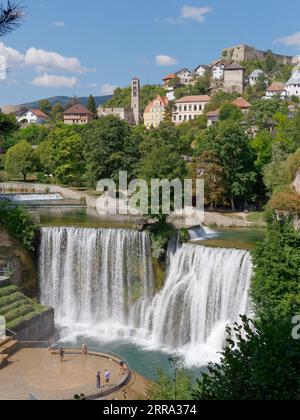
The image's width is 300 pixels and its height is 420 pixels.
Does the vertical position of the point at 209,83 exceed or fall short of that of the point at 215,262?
it exceeds it

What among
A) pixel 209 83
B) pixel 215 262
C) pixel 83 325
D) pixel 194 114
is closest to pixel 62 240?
pixel 83 325

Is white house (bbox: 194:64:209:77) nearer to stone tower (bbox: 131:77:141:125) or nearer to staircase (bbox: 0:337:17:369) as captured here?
stone tower (bbox: 131:77:141:125)

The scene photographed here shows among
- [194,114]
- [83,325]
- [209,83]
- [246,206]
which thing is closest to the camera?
[83,325]

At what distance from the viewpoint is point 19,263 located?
25812 mm

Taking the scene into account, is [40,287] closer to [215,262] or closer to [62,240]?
[62,240]

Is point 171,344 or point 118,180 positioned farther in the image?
point 118,180

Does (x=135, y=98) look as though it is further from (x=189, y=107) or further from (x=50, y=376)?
(x=50, y=376)

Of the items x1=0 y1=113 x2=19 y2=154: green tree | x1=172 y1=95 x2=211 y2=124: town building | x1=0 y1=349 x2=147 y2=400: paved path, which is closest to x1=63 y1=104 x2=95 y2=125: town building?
x1=172 y1=95 x2=211 y2=124: town building

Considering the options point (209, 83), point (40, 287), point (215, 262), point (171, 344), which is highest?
point (209, 83)

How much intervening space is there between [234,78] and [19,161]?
5947cm

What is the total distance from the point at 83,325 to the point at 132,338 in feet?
10.3

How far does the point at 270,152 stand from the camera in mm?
40906

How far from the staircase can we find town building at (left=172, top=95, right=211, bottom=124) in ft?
243

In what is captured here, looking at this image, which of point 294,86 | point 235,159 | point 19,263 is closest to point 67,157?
point 235,159
